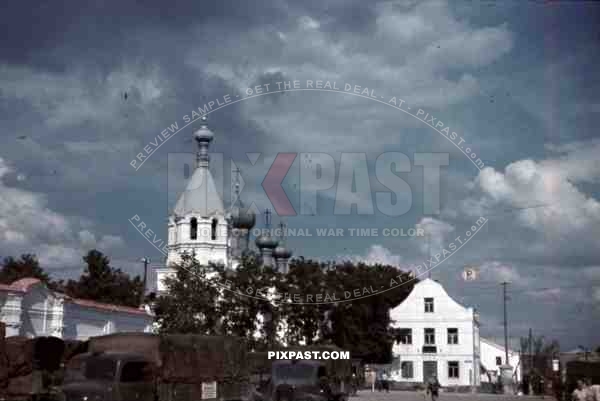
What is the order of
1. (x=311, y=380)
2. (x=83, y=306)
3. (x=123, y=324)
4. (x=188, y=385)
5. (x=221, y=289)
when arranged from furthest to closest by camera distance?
(x=221, y=289) < (x=123, y=324) < (x=83, y=306) < (x=311, y=380) < (x=188, y=385)

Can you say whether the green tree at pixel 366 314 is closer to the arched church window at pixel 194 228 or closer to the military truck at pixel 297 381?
the arched church window at pixel 194 228

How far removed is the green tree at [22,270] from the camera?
236 feet

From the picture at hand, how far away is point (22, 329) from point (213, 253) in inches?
1956

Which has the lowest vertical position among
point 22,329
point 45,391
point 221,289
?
point 45,391

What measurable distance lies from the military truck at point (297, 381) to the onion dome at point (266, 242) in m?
72.0

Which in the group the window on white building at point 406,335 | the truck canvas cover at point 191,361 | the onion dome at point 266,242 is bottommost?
the truck canvas cover at point 191,361

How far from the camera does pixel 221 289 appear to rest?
5962cm

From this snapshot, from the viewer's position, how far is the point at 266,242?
4087 inches

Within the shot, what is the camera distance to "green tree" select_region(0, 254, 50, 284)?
236ft

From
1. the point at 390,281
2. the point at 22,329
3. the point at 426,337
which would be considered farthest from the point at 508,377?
the point at 22,329

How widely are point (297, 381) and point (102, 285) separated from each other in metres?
57.1

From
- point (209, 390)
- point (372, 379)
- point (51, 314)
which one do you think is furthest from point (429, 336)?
point (209, 390)

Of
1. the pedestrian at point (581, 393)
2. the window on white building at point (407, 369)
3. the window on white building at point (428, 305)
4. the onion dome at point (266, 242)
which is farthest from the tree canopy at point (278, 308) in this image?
the pedestrian at point (581, 393)

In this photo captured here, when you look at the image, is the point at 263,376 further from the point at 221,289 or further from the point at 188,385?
the point at 221,289
